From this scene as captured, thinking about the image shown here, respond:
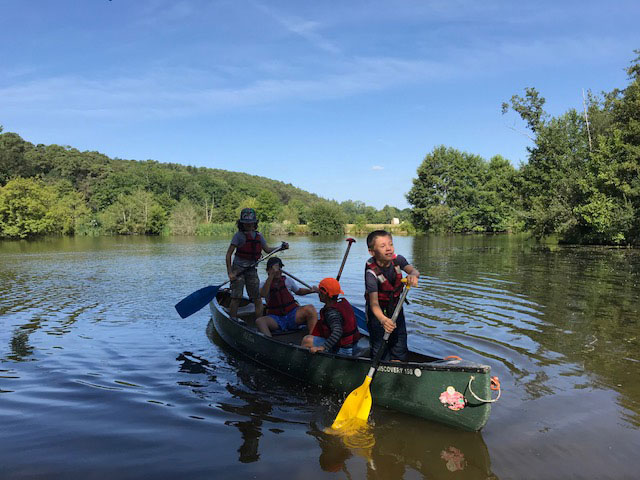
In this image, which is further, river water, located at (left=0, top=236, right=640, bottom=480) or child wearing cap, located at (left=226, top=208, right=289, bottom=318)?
child wearing cap, located at (left=226, top=208, right=289, bottom=318)

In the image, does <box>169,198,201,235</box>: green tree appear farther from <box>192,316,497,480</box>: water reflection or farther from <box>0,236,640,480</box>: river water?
<box>192,316,497,480</box>: water reflection

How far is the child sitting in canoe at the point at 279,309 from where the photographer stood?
21.4 ft

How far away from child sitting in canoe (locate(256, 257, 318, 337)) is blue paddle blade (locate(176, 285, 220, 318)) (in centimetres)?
180

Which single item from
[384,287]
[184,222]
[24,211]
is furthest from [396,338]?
[184,222]

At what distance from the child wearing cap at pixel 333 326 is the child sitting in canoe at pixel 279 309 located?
1103mm

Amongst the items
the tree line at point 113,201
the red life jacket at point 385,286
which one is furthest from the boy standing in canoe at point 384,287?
the tree line at point 113,201

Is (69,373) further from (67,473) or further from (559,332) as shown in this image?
(559,332)

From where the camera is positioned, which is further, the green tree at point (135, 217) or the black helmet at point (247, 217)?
the green tree at point (135, 217)

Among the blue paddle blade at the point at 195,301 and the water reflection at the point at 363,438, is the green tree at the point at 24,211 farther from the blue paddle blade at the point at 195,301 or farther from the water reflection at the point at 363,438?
the water reflection at the point at 363,438

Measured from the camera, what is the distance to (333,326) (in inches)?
200

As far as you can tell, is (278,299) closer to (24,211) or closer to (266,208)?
(24,211)

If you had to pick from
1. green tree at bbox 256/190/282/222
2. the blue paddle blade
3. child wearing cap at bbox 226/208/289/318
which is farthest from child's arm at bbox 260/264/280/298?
green tree at bbox 256/190/282/222

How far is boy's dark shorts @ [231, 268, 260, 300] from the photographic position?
752 centimetres

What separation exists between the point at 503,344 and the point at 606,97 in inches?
1239
